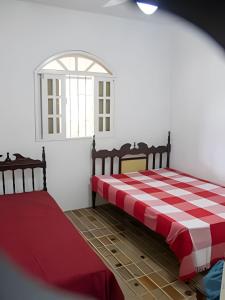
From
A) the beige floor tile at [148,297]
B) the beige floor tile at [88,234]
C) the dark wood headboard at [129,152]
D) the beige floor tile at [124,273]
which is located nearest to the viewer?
the beige floor tile at [148,297]

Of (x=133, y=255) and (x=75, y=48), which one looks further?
(x=75, y=48)

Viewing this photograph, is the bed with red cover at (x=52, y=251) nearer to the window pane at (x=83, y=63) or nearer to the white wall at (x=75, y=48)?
the white wall at (x=75, y=48)

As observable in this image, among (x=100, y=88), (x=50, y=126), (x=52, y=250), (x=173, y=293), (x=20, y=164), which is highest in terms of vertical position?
(x=100, y=88)

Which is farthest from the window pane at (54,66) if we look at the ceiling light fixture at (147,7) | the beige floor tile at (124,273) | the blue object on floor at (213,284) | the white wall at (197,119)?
the ceiling light fixture at (147,7)

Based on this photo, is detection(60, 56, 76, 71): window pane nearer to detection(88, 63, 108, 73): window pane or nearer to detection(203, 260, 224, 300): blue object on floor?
detection(88, 63, 108, 73): window pane

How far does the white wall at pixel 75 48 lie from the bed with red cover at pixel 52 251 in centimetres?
80

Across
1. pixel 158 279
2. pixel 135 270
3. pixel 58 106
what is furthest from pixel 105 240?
pixel 58 106

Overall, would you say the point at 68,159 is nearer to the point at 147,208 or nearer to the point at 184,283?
the point at 147,208

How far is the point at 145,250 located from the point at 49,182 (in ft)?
4.35

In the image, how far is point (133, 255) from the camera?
2.38 meters

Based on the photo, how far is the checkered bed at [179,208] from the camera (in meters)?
1.95

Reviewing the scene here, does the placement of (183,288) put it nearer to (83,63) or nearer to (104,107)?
(104,107)

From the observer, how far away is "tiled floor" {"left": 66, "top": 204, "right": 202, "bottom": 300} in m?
1.95

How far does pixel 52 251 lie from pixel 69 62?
7.00 ft
